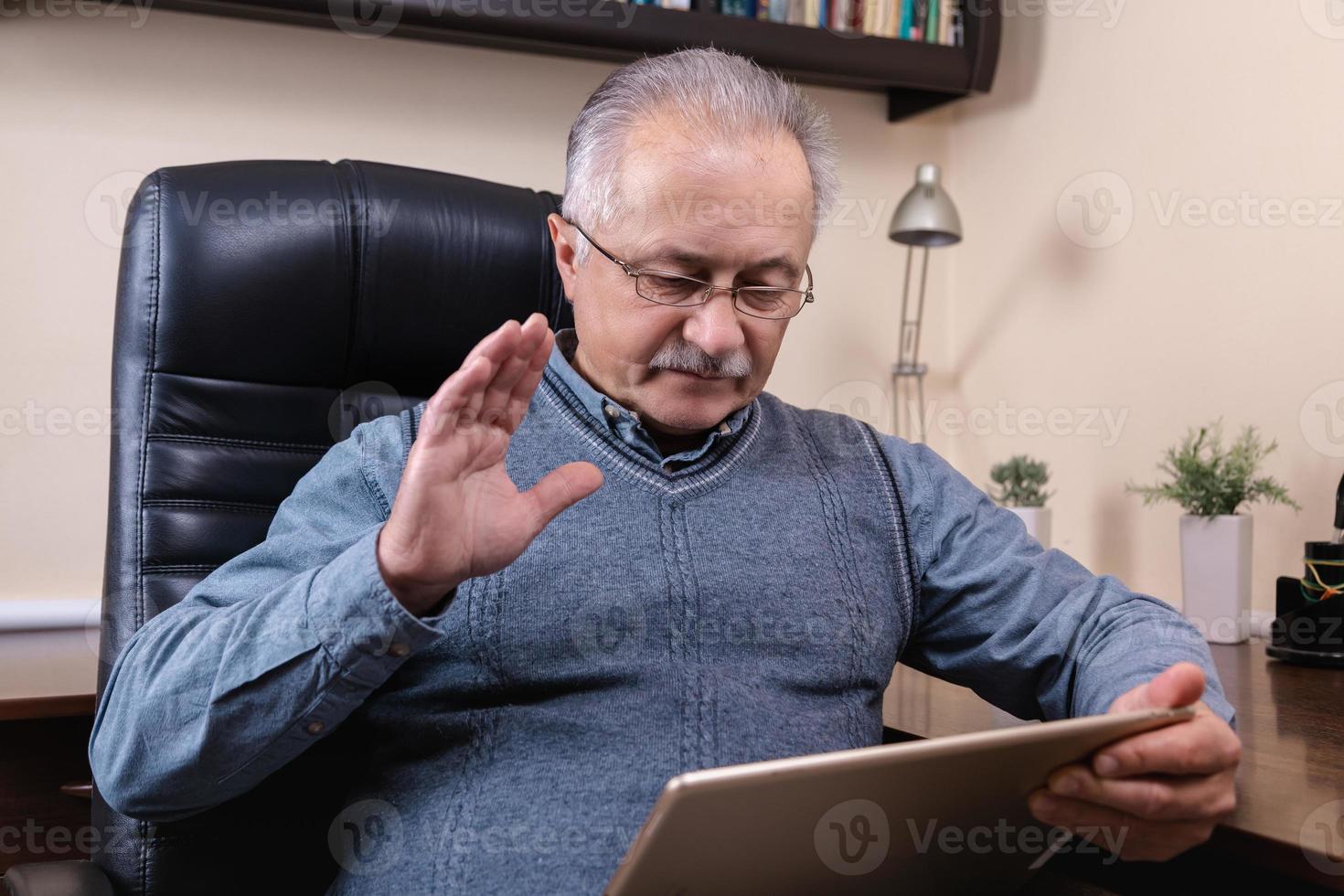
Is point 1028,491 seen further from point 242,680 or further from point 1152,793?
point 242,680

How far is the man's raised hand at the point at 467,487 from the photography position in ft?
2.73

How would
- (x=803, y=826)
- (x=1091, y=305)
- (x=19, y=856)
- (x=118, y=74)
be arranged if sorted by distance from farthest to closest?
(x=1091, y=305) → (x=118, y=74) → (x=19, y=856) → (x=803, y=826)

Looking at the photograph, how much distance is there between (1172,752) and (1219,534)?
2.92 ft

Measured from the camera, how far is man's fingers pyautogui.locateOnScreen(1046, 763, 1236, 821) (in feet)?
2.69

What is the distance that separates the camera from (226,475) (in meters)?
1.19

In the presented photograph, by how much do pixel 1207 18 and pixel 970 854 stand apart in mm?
1435

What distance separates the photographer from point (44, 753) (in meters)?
1.63

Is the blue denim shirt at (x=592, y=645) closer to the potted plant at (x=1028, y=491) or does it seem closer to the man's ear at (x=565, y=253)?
the man's ear at (x=565, y=253)

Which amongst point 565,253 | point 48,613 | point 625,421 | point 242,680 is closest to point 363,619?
point 242,680

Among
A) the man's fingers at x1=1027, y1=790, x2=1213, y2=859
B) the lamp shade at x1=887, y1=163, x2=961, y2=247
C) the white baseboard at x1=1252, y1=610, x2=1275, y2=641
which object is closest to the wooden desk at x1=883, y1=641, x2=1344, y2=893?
the man's fingers at x1=1027, y1=790, x2=1213, y2=859

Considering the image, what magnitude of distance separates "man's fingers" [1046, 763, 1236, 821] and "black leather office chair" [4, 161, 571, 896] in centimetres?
64

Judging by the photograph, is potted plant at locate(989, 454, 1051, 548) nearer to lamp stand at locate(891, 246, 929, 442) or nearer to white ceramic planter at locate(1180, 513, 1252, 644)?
white ceramic planter at locate(1180, 513, 1252, 644)

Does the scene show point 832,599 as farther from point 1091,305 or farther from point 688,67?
point 1091,305

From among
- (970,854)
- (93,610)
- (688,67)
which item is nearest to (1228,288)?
(688,67)
